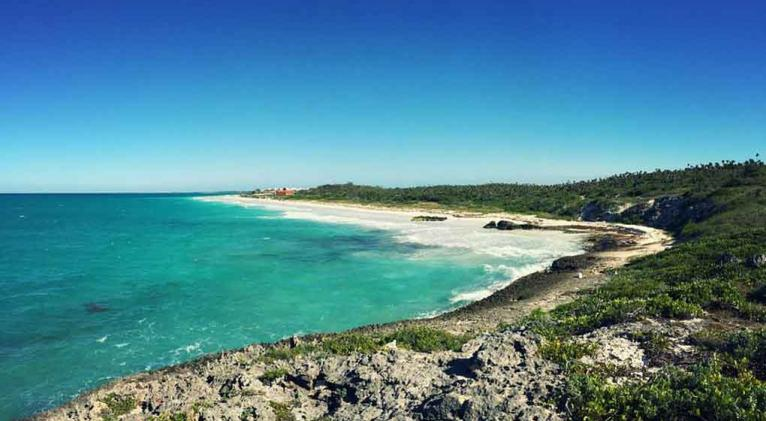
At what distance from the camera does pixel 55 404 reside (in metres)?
15.7

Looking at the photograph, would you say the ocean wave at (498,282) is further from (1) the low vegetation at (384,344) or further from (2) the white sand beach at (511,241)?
(1) the low vegetation at (384,344)

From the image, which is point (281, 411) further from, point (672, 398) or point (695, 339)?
point (695, 339)

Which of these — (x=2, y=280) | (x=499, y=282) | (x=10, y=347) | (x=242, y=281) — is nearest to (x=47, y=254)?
(x=2, y=280)

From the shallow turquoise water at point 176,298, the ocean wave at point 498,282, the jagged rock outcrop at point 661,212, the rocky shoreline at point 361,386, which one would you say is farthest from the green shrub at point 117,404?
the jagged rock outcrop at point 661,212

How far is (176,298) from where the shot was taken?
3075cm

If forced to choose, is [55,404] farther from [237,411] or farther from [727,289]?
[727,289]

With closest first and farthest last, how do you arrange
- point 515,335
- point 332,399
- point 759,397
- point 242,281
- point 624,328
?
point 759,397
point 332,399
point 515,335
point 624,328
point 242,281

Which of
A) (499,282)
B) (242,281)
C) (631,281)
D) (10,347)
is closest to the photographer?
(10,347)

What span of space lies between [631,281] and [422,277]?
50.9 feet

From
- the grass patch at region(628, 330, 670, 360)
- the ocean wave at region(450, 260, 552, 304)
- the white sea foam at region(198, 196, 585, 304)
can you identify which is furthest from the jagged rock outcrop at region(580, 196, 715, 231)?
the grass patch at region(628, 330, 670, 360)

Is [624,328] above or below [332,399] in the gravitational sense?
above

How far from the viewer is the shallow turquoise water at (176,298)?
19.6 m

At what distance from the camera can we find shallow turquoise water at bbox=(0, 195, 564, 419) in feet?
64.4

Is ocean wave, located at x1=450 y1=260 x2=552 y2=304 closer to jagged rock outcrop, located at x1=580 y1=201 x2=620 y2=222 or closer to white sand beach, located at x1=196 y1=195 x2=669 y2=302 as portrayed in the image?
white sand beach, located at x1=196 y1=195 x2=669 y2=302
